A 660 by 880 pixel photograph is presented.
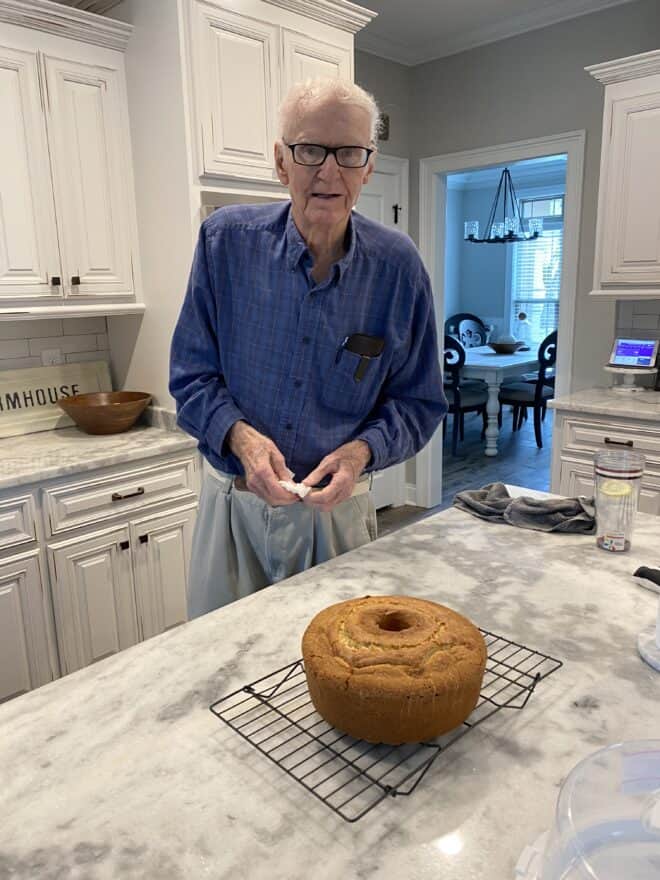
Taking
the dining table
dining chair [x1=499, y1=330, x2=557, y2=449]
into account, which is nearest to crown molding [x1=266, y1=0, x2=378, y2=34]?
the dining table

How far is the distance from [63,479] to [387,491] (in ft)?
8.52

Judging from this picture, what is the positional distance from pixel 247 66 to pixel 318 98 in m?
1.55

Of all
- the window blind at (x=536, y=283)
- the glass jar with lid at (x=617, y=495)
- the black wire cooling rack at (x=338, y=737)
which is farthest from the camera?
→ the window blind at (x=536, y=283)

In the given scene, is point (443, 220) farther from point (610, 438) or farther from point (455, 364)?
point (610, 438)

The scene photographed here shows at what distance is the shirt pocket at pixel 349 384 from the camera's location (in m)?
1.48

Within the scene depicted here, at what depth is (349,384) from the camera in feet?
4.88

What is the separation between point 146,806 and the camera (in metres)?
0.72

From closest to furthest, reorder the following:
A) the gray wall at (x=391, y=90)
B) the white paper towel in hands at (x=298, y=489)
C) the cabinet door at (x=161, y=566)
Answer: the white paper towel in hands at (x=298, y=489) → the cabinet door at (x=161, y=566) → the gray wall at (x=391, y=90)

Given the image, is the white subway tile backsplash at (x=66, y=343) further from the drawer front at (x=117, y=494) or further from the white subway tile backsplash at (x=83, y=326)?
the drawer front at (x=117, y=494)

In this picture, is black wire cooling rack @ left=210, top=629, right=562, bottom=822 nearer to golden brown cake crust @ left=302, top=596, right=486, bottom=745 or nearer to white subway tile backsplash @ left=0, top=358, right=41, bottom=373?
golden brown cake crust @ left=302, top=596, right=486, bottom=745

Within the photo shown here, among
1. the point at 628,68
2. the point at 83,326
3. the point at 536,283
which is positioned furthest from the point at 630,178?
→ the point at 536,283

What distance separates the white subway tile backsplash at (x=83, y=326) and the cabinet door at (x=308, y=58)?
48.7 inches

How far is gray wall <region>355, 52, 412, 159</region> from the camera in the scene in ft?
13.0

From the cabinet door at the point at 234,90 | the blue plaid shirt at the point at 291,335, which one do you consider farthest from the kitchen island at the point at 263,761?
the cabinet door at the point at 234,90
